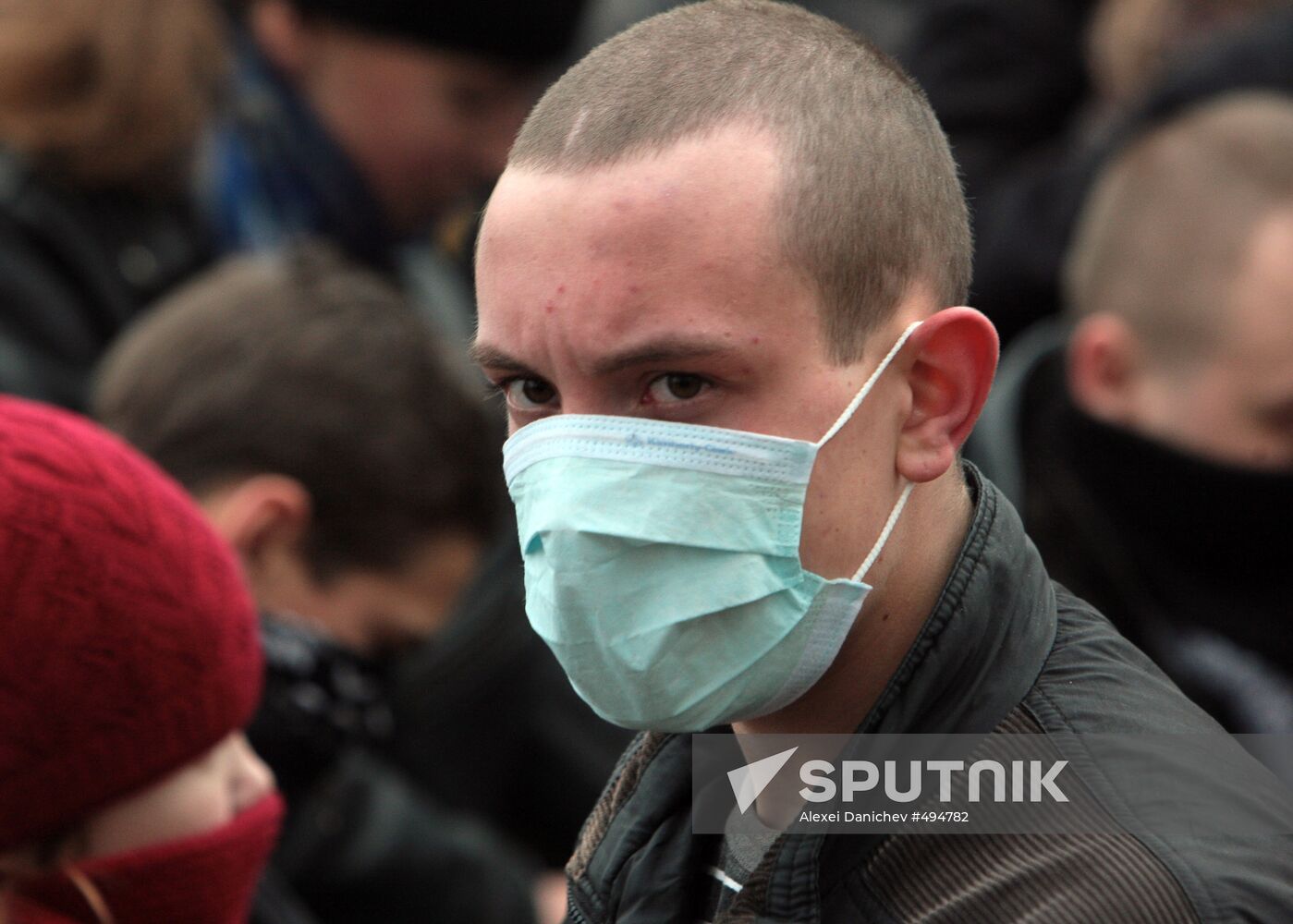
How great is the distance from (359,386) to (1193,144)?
6.56 ft

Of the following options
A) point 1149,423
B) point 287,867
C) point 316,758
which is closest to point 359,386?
point 316,758

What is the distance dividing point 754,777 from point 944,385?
459 millimetres

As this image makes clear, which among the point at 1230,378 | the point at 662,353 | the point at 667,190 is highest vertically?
the point at 667,190

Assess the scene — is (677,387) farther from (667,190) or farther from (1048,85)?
(1048,85)

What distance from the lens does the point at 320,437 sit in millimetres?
3457

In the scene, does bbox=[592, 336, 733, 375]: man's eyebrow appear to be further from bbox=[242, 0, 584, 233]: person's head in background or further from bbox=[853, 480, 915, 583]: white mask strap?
bbox=[242, 0, 584, 233]: person's head in background

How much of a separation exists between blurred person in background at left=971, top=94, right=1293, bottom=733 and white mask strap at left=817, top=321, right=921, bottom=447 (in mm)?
1943

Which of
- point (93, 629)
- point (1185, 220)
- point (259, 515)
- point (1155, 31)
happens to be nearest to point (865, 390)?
point (93, 629)

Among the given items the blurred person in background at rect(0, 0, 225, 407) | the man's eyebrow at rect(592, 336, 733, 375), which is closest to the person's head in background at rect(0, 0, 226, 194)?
the blurred person in background at rect(0, 0, 225, 407)

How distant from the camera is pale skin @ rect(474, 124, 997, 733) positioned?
65.9 inches

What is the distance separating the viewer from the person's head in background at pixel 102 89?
13.4ft

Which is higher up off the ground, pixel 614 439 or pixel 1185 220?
pixel 614 439

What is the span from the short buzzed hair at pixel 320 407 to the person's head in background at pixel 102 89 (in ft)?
1.90

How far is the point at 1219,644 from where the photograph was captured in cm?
361
